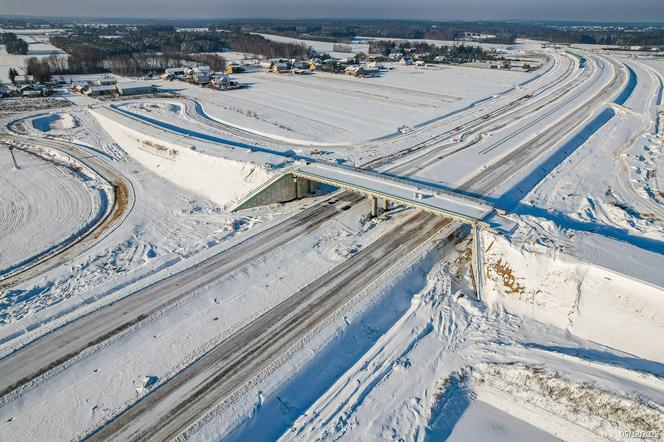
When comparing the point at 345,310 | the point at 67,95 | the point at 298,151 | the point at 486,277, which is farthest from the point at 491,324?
the point at 67,95

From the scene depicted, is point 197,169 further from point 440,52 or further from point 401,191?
point 440,52

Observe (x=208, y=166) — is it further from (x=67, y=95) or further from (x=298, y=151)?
(x=67, y=95)

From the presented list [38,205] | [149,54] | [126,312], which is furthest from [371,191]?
[149,54]

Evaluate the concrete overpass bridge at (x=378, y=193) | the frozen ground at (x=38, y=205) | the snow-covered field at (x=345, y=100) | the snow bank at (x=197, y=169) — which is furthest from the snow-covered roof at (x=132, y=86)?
the concrete overpass bridge at (x=378, y=193)

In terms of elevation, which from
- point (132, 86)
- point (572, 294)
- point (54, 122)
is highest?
point (132, 86)

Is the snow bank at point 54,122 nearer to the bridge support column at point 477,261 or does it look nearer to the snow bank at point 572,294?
the bridge support column at point 477,261

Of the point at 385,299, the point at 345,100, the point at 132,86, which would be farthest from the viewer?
the point at 132,86

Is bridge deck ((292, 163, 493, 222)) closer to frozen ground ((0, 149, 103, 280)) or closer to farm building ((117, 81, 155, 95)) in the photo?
frozen ground ((0, 149, 103, 280))
